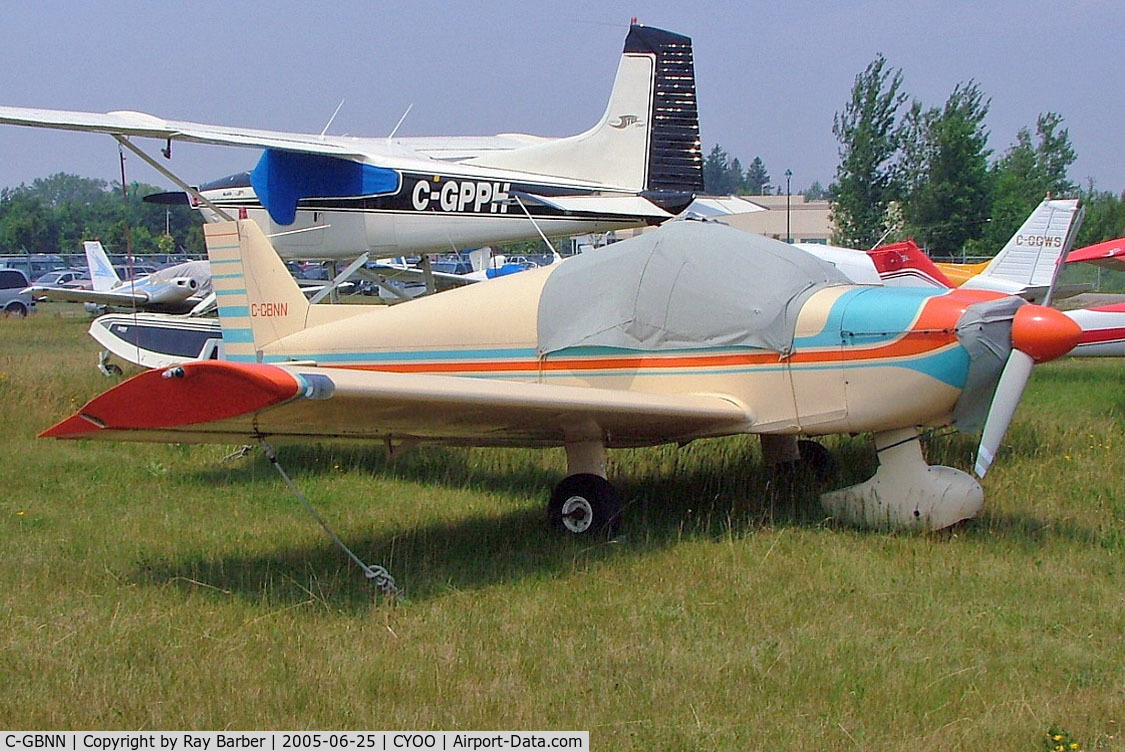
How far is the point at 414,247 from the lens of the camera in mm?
14211

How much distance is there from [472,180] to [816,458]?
7360 mm

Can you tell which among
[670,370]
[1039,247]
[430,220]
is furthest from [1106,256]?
[670,370]

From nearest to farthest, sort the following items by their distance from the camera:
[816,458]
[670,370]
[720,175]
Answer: [670,370] < [816,458] < [720,175]

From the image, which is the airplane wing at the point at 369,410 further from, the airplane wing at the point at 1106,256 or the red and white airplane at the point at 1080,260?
the airplane wing at the point at 1106,256

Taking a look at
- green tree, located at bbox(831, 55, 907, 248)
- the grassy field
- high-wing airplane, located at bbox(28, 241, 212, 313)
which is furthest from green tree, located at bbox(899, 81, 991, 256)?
the grassy field

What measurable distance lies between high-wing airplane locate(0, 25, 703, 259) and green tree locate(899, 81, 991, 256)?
37.8 meters

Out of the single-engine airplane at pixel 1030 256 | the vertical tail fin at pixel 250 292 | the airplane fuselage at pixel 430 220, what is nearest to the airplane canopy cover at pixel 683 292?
the vertical tail fin at pixel 250 292

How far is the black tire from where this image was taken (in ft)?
25.2

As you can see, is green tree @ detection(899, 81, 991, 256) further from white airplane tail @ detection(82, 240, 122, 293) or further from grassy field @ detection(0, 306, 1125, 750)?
grassy field @ detection(0, 306, 1125, 750)

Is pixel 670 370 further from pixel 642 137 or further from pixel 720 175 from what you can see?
pixel 720 175

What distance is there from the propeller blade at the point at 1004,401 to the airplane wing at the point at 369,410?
127 centimetres

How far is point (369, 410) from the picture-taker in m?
5.07

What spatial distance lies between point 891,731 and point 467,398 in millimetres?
2360

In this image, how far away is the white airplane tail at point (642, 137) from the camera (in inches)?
591
